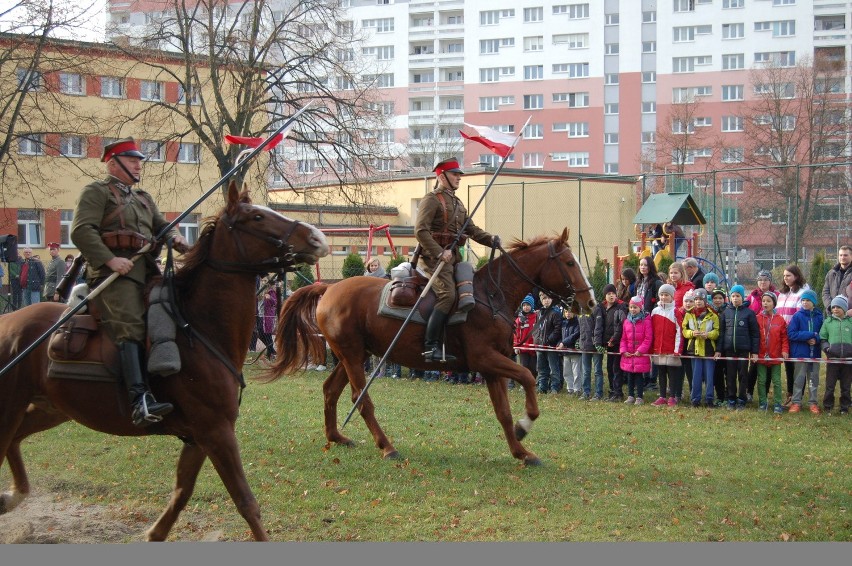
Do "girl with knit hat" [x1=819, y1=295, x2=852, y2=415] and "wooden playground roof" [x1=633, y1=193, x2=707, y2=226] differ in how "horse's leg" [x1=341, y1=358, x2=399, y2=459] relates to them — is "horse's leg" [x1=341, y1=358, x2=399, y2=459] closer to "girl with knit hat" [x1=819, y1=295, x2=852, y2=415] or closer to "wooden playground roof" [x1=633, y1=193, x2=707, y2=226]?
→ "girl with knit hat" [x1=819, y1=295, x2=852, y2=415]

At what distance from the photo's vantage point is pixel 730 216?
86.0 ft

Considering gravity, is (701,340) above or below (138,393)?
below

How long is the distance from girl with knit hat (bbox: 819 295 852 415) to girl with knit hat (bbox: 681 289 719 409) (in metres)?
1.67

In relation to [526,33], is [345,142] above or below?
below

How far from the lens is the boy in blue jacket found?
48.9 feet

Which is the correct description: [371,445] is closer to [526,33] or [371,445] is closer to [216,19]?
[216,19]

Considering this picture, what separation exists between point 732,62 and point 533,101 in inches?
644

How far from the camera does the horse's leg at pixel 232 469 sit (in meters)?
6.90

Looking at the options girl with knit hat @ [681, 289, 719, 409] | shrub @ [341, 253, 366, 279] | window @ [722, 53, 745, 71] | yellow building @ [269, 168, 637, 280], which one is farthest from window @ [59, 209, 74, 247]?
window @ [722, 53, 745, 71]

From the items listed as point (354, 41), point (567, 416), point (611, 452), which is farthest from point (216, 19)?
point (611, 452)

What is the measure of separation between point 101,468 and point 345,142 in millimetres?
22140

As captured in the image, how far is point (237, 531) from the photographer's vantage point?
8109mm

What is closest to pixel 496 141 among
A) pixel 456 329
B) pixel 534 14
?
pixel 456 329

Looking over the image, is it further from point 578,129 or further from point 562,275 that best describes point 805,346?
point 578,129
